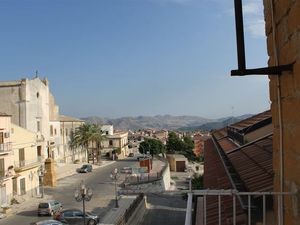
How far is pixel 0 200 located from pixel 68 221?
27.3 ft

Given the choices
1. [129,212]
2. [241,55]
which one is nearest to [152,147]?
[129,212]

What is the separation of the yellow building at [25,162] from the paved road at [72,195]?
2293 mm

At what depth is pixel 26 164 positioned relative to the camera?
43.2m

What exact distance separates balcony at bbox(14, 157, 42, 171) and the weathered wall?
39399mm

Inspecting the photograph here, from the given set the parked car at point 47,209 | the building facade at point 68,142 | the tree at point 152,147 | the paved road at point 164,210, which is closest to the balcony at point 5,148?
the parked car at point 47,209

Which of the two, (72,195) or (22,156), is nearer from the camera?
(22,156)

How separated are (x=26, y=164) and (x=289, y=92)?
4198 centimetres

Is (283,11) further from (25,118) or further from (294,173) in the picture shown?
(25,118)

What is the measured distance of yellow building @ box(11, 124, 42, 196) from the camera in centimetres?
4103

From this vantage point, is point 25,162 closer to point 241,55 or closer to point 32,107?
point 32,107

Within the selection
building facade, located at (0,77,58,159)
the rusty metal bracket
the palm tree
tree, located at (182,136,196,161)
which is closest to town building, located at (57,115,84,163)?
the palm tree

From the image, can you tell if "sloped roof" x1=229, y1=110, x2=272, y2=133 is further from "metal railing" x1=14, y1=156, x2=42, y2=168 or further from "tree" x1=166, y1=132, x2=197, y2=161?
"tree" x1=166, y1=132, x2=197, y2=161

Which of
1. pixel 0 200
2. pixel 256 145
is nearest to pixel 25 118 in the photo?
pixel 0 200

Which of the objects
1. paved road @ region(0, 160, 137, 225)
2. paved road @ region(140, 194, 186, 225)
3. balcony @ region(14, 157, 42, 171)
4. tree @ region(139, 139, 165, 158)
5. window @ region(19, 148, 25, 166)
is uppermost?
window @ region(19, 148, 25, 166)
